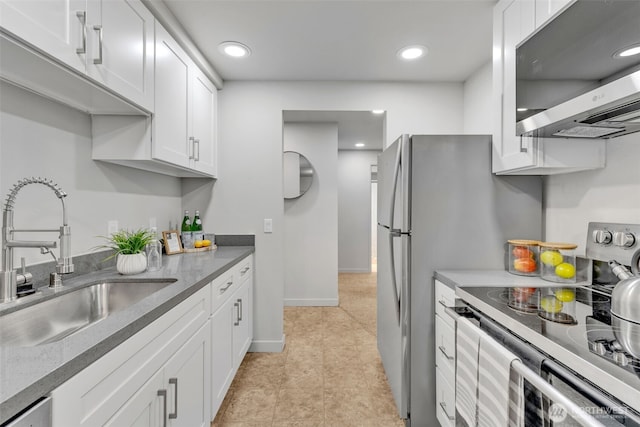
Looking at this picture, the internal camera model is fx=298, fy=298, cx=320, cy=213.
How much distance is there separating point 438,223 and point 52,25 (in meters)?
1.84

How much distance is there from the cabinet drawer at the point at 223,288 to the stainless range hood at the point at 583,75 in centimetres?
170

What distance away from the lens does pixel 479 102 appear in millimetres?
2363

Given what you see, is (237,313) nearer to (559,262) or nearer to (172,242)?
(172,242)

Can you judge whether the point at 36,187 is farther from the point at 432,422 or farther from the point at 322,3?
the point at 432,422

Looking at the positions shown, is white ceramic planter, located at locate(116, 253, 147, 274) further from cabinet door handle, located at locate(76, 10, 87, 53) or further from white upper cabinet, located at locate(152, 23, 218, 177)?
cabinet door handle, located at locate(76, 10, 87, 53)

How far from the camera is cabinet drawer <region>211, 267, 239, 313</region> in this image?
1.63m

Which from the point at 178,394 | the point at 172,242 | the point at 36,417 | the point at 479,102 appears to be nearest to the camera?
the point at 36,417

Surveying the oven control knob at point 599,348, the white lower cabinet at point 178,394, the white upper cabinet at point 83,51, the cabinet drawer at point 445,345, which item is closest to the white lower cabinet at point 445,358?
the cabinet drawer at point 445,345

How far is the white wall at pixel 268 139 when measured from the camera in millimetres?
2615

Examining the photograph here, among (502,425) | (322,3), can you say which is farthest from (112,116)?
(502,425)

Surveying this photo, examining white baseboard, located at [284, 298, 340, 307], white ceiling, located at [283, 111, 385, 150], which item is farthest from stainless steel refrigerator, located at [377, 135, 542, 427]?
white baseboard, located at [284, 298, 340, 307]

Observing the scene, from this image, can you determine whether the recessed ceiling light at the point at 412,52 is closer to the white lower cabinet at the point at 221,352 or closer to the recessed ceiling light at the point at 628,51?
the recessed ceiling light at the point at 628,51

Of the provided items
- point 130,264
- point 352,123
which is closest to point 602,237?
point 130,264

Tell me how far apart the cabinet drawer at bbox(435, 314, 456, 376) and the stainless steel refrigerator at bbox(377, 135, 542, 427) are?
0.07 metres
